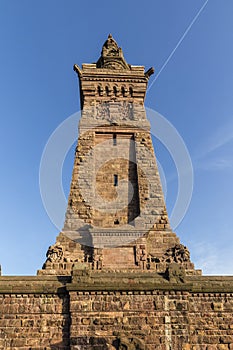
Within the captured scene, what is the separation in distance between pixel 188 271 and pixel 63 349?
6758 mm

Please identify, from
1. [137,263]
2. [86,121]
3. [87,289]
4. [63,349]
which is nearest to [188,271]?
[137,263]

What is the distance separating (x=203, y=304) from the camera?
553 inches

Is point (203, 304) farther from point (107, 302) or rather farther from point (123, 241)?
point (123, 241)

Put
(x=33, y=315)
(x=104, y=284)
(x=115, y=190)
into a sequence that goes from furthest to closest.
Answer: (x=115, y=190) → (x=104, y=284) → (x=33, y=315)

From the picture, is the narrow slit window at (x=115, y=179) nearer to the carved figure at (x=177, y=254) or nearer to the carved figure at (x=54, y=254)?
the carved figure at (x=177, y=254)

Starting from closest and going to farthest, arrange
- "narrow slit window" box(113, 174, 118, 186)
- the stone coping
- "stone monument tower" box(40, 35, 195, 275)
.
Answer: the stone coping, "stone monument tower" box(40, 35, 195, 275), "narrow slit window" box(113, 174, 118, 186)

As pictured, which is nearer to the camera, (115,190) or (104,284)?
(104,284)

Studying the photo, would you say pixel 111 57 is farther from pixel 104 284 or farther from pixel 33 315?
pixel 33 315

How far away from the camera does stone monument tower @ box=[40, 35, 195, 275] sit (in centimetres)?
1731

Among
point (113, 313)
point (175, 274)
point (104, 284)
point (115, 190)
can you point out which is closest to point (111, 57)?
point (115, 190)

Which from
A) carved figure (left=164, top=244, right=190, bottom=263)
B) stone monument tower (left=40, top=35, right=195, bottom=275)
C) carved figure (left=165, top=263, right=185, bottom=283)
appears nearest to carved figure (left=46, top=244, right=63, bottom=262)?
stone monument tower (left=40, top=35, right=195, bottom=275)

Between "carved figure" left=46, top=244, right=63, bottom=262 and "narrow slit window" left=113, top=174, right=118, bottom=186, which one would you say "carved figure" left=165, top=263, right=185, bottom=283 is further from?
"narrow slit window" left=113, top=174, right=118, bottom=186

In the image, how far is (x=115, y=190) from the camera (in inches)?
792

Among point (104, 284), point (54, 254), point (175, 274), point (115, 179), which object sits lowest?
point (104, 284)
